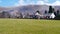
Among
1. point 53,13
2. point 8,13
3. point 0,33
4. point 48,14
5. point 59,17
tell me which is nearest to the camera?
point 0,33

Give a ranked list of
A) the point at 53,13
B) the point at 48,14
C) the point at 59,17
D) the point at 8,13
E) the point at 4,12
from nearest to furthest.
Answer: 1. the point at 4,12
2. the point at 8,13
3. the point at 59,17
4. the point at 53,13
5. the point at 48,14

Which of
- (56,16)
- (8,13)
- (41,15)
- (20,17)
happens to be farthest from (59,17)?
(8,13)

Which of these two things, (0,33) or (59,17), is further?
(59,17)

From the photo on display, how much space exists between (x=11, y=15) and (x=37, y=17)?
8538 millimetres

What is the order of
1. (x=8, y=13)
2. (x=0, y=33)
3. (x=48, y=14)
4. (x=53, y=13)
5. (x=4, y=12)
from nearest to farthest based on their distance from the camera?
1. (x=0, y=33)
2. (x=4, y=12)
3. (x=8, y=13)
4. (x=53, y=13)
5. (x=48, y=14)

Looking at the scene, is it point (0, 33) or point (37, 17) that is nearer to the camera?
point (0, 33)

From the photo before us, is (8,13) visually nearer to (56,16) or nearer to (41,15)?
(41,15)

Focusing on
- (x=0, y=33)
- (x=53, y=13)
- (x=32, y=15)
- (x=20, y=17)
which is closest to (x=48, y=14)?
(x=53, y=13)

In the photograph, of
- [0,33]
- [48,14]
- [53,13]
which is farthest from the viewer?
[48,14]

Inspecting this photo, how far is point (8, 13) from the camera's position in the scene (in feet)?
115

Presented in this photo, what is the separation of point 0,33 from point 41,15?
86.8ft

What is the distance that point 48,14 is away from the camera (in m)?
43.2

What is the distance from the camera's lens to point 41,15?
39.8 meters

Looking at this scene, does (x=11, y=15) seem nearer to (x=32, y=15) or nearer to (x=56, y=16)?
(x=32, y=15)
